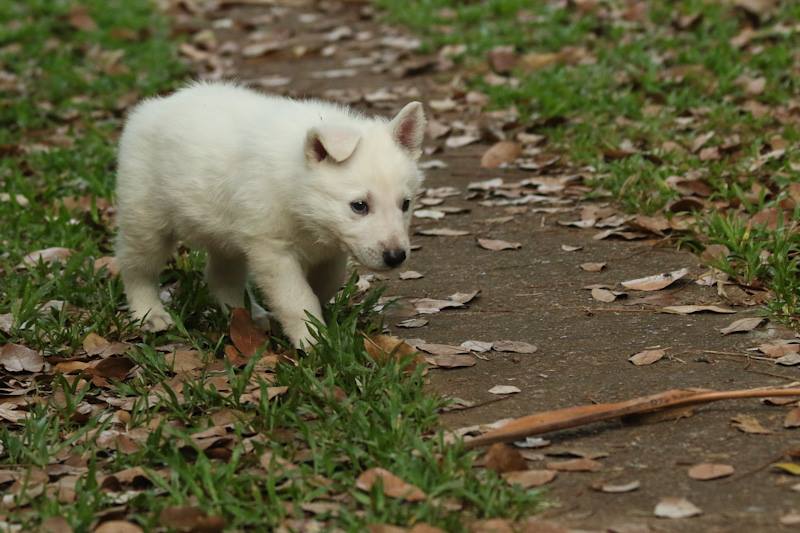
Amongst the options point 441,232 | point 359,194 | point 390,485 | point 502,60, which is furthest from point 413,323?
point 502,60

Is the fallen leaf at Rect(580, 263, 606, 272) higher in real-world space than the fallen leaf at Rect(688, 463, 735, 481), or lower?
lower

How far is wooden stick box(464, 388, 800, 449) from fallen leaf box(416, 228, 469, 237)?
8.33 ft

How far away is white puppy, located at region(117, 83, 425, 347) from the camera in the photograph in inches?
178

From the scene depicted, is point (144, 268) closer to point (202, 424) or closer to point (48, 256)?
point (48, 256)

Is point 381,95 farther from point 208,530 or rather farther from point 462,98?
point 208,530

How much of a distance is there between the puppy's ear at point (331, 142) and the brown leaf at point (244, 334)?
0.72 m

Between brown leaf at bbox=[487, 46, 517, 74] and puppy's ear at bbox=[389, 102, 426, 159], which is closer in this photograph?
puppy's ear at bbox=[389, 102, 426, 159]

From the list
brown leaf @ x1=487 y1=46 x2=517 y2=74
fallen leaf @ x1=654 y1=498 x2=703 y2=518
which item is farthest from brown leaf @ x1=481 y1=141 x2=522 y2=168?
fallen leaf @ x1=654 y1=498 x2=703 y2=518

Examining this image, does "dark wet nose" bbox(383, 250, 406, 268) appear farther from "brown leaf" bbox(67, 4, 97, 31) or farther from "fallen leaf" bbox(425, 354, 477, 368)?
"brown leaf" bbox(67, 4, 97, 31)

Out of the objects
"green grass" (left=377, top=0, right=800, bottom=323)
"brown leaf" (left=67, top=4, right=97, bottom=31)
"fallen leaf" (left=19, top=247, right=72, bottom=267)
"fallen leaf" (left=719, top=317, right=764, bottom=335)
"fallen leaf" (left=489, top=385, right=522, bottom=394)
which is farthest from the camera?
"brown leaf" (left=67, top=4, right=97, bottom=31)

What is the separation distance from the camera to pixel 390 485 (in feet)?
11.3

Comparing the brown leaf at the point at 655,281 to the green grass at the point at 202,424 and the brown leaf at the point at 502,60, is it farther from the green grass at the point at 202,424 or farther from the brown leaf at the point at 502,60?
the brown leaf at the point at 502,60

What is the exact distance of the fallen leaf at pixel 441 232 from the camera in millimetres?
6352

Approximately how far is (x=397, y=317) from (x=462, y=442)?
159 centimetres
